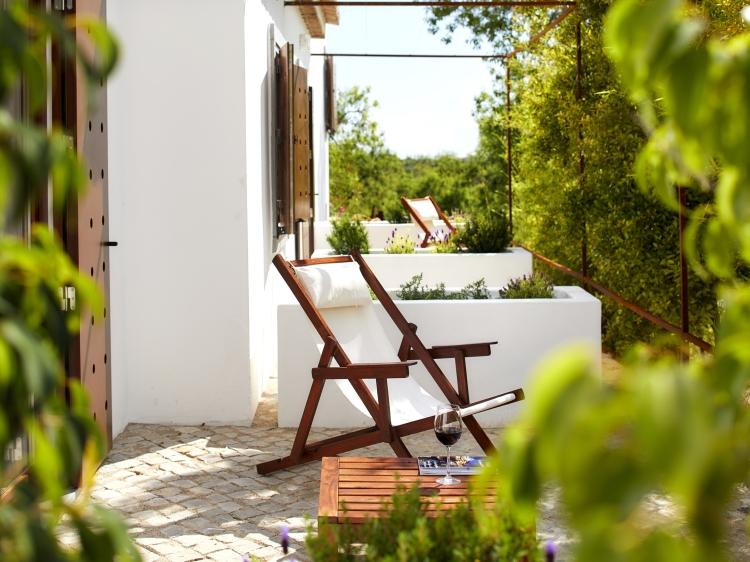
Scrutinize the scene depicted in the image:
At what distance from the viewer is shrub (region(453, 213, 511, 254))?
312 inches

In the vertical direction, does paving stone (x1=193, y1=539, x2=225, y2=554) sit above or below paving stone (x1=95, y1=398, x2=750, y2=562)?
below

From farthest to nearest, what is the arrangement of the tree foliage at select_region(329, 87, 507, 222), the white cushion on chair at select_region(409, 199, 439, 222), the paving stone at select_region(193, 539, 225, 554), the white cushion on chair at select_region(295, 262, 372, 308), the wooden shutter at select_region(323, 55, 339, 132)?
the tree foliage at select_region(329, 87, 507, 222) < the wooden shutter at select_region(323, 55, 339, 132) < the white cushion on chair at select_region(409, 199, 439, 222) < the white cushion on chair at select_region(295, 262, 372, 308) < the paving stone at select_region(193, 539, 225, 554)

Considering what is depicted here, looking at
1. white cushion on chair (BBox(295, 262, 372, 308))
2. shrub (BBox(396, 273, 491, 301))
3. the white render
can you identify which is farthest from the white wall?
the white render

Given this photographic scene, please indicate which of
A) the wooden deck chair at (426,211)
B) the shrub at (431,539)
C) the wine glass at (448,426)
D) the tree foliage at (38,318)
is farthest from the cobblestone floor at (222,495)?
the wooden deck chair at (426,211)

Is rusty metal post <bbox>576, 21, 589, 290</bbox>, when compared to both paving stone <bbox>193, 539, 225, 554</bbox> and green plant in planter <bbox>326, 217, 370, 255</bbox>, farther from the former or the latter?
paving stone <bbox>193, 539, 225, 554</bbox>

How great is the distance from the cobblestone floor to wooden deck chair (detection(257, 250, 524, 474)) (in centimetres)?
24

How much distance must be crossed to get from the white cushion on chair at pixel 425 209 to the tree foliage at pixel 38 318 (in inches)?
366

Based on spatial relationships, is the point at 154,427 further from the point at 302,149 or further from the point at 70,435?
the point at 70,435

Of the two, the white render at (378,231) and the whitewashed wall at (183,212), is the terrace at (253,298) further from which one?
the white render at (378,231)

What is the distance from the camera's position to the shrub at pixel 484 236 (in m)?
7.91

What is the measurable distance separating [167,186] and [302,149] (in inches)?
101

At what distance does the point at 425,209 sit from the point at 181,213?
5653 millimetres

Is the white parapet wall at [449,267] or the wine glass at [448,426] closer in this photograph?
the wine glass at [448,426]

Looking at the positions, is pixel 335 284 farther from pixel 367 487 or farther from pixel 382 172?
pixel 382 172
